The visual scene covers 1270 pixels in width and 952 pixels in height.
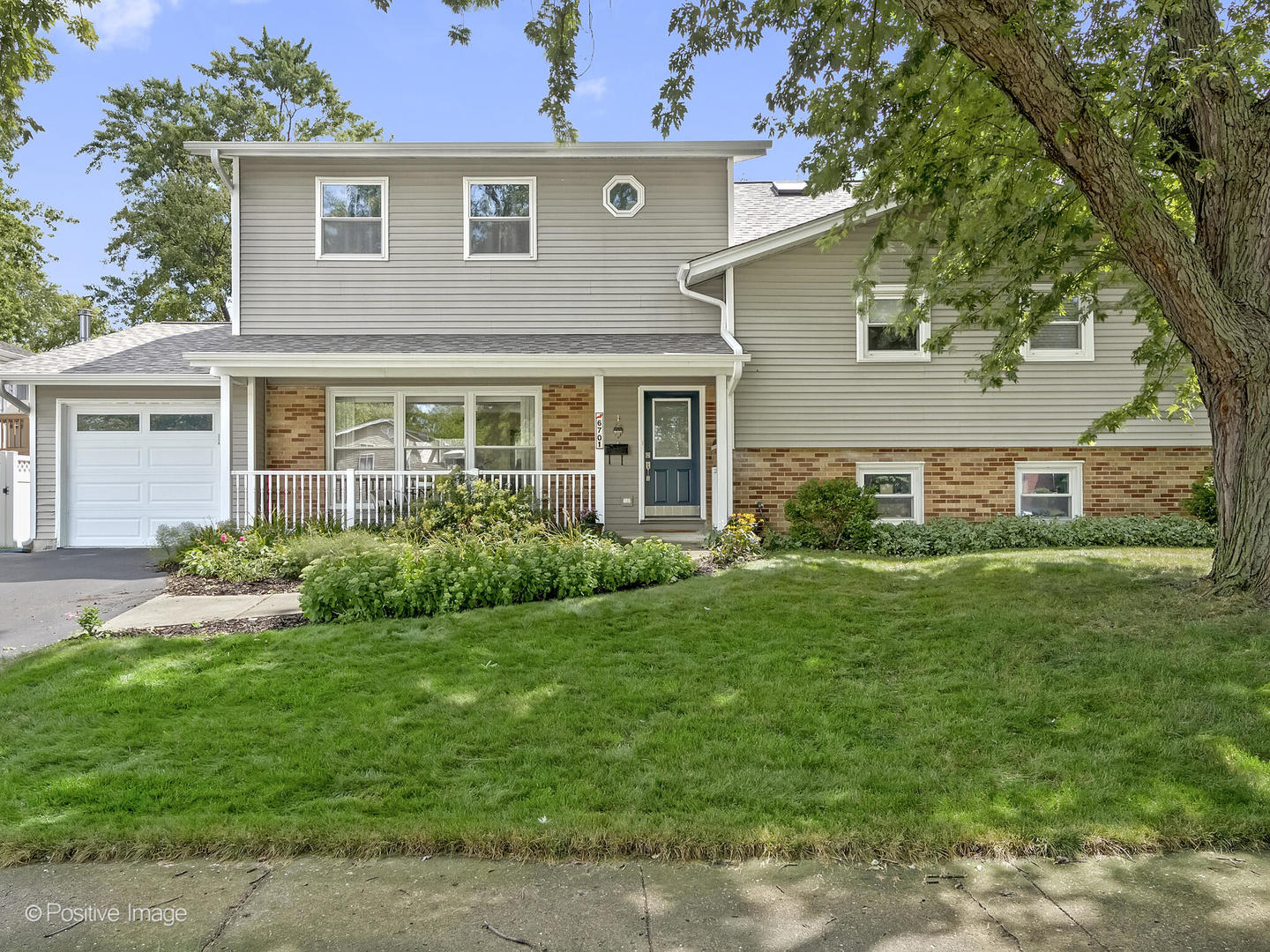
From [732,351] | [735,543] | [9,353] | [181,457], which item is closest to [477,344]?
[732,351]

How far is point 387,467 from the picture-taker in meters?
12.1

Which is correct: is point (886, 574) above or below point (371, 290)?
below

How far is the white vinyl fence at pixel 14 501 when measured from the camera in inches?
A: 475

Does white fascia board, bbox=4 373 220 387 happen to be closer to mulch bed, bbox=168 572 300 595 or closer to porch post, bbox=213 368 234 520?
porch post, bbox=213 368 234 520

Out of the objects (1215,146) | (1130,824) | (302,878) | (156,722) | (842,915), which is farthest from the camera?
(1215,146)

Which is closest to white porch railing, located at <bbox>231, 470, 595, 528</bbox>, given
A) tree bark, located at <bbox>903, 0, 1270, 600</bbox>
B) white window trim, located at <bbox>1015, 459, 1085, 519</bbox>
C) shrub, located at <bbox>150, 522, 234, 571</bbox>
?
shrub, located at <bbox>150, 522, 234, 571</bbox>

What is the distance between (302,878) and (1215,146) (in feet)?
25.7

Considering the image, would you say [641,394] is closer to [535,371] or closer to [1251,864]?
[535,371]

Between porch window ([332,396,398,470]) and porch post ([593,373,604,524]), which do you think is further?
porch window ([332,396,398,470])

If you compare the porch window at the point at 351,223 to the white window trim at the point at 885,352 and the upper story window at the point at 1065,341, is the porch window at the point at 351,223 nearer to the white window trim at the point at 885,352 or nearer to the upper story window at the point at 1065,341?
the white window trim at the point at 885,352

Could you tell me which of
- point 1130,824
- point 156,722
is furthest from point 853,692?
point 156,722

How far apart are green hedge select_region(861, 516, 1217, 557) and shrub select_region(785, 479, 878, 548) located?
0.71 feet

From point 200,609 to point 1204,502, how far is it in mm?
12587

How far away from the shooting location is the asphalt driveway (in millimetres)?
6676
